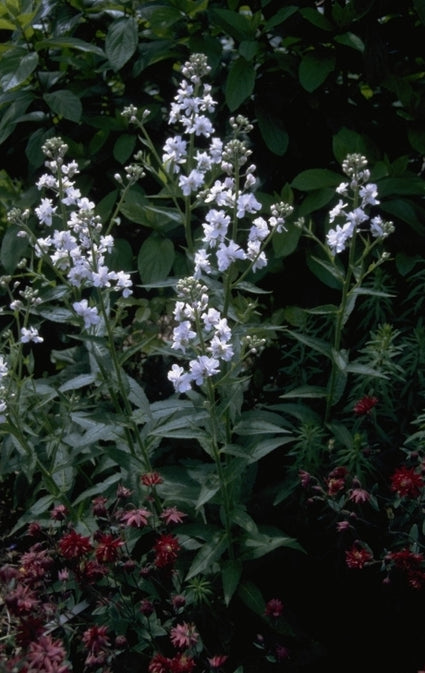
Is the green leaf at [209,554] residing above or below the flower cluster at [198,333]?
below

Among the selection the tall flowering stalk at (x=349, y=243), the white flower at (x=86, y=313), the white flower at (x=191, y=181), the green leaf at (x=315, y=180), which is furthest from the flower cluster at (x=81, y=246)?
the green leaf at (x=315, y=180)

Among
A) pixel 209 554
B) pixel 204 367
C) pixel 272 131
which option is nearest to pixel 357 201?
pixel 204 367

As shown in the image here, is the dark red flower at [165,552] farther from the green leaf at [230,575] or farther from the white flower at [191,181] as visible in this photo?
the white flower at [191,181]

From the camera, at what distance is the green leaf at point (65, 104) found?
3354 mm

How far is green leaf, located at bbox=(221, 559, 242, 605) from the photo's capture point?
2543mm

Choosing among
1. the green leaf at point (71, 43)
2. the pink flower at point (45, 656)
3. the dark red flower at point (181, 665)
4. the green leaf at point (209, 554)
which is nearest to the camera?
the pink flower at point (45, 656)

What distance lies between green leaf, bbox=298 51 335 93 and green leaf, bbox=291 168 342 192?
31 centimetres

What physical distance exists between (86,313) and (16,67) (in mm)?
1312

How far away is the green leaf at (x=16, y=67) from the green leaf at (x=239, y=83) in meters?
0.76

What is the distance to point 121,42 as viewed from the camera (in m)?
3.35

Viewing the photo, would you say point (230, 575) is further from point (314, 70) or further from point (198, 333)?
point (314, 70)

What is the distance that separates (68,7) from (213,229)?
165 centimetres

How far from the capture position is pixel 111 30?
337 centimetres

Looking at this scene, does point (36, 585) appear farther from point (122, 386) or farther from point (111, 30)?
point (111, 30)
